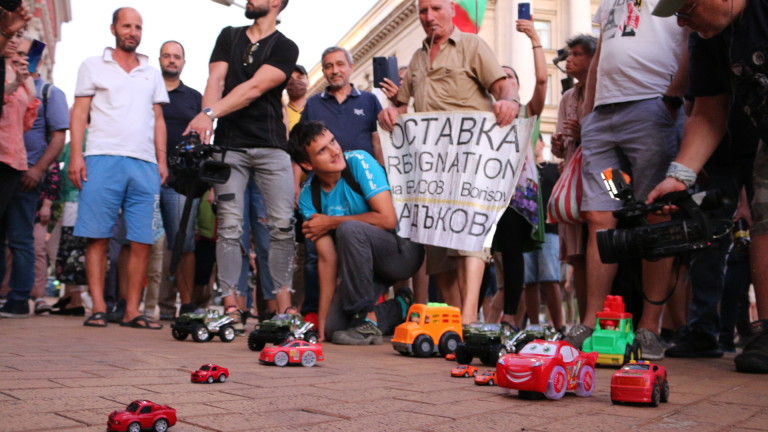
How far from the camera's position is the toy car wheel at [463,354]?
11.9 ft

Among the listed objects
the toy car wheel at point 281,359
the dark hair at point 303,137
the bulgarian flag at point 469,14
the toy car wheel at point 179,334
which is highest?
the bulgarian flag at point 469,14

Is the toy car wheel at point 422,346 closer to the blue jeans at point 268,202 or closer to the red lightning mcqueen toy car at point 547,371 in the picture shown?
the red lightning mcqueen toy car at point 547,371

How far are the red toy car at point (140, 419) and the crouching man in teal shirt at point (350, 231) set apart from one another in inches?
121

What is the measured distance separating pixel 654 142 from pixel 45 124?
5.24 m

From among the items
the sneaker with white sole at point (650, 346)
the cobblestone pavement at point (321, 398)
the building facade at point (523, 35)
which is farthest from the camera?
the building facade at point (523, 35)

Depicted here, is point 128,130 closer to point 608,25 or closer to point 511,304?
point 511,304

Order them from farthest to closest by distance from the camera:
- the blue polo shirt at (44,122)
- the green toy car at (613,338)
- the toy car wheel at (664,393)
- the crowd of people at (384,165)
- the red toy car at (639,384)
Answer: the blue polo shirt at (44,122), the crowd of people at (384,165), the green toy car at (613,338), the toy car wheel at (664,393), the red toy car at (639,384)

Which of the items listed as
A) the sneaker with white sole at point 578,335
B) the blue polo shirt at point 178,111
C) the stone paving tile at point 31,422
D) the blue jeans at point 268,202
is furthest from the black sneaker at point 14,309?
the stone paving tile at point 31,422

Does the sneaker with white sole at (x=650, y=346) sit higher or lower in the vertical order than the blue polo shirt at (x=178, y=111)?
lower

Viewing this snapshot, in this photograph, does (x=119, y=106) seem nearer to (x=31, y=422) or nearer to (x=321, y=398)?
(x=321, y=398)

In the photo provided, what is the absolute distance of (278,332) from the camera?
4.04m

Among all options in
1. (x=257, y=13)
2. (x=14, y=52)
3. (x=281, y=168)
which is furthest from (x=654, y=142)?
(x=14, y=52)

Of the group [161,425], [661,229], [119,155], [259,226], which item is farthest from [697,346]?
[119,155]

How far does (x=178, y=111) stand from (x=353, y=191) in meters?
2.75
